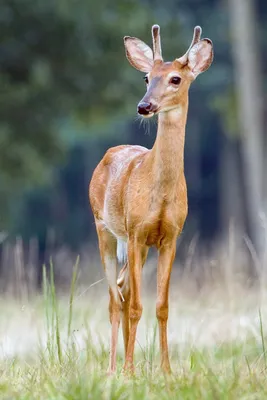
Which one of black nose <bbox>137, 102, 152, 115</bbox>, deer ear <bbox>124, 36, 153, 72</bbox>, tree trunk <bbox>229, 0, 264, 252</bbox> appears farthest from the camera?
tree trunk <bbox>229, 0, 264, 252</bbox>

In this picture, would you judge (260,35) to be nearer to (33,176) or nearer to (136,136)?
(33,176)

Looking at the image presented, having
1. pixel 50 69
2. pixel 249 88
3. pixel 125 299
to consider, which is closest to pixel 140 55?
pixel 125 299

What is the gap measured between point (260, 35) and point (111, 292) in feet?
61.6

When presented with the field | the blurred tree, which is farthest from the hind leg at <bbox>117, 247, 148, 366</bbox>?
the blurred tree

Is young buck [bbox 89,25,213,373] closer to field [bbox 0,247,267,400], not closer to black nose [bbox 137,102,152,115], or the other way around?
black nose [bbox 137,102,152,115]

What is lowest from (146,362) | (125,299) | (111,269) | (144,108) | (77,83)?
(146,362)

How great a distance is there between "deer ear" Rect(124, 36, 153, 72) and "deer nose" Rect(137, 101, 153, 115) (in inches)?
24.7

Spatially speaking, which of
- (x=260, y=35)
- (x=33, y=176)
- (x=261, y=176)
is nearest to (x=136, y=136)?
(x=260, y=35)

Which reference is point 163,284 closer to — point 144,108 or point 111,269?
point 111,269

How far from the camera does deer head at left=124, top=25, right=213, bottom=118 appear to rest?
20.9ft

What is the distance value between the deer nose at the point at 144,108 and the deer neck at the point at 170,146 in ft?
1.09

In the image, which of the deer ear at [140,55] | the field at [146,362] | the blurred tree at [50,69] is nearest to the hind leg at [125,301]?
the field at [146,362]

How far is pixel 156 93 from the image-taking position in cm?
636

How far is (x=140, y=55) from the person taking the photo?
684cm
